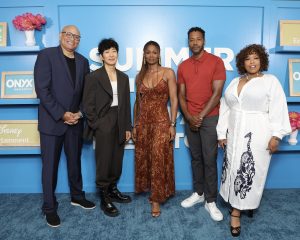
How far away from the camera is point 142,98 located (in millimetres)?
2605

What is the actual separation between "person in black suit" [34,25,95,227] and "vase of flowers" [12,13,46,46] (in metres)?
0.53

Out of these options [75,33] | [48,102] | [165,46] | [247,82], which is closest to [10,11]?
[75,33]

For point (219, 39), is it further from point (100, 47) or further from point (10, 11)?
point (10, 11)

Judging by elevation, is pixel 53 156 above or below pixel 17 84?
below

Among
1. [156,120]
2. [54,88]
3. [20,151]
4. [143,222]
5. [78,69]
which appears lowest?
[143,222]

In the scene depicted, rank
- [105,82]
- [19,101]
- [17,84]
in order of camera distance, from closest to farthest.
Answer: [105,82] < [19,101] < [17,84]

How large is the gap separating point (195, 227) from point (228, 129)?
92cm

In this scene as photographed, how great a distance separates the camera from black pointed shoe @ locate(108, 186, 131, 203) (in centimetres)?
291

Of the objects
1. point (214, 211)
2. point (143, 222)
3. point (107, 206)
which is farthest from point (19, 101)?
point (214, 211)

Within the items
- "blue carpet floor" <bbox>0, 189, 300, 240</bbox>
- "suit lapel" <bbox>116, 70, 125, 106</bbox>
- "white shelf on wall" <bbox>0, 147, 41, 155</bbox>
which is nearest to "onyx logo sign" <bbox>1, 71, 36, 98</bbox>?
"white shelf on wall" <bbox>0, 147, 41, 155</bbox>

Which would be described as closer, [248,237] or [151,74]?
[248,237]

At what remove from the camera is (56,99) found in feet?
8.00

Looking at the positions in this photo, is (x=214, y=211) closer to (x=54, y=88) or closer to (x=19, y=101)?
(x=54, y=88)

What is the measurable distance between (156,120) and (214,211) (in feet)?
3.37
